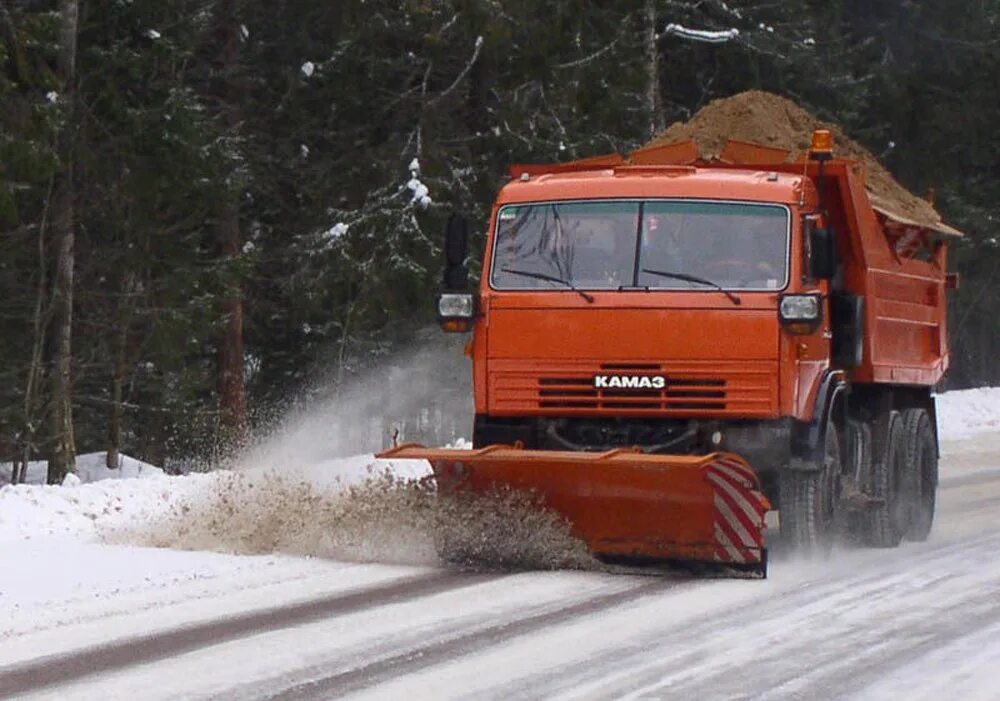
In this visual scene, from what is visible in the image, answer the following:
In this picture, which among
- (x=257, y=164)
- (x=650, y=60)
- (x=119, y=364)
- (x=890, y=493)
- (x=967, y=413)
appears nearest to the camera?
(x=890, y=493)

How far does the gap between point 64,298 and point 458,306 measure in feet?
37.7

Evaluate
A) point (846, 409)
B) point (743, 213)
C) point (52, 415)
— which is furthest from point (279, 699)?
point (52, 415)

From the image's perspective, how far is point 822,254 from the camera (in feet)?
37.9

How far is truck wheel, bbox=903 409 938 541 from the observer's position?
1402 centimetres

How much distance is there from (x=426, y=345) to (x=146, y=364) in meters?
4.94

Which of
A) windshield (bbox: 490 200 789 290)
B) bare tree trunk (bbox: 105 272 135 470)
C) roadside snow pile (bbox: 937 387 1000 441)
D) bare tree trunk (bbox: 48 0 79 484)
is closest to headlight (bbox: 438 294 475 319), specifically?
windshield (bbox: 490 200 789 290)

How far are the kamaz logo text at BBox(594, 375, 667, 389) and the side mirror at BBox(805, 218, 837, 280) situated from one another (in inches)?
52.3

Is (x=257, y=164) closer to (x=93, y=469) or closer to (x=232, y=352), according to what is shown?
(x=232, y=352)

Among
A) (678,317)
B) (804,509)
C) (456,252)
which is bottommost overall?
(804,509)

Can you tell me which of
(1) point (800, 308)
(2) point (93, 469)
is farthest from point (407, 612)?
(2) point (93, 469)

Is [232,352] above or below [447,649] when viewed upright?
above

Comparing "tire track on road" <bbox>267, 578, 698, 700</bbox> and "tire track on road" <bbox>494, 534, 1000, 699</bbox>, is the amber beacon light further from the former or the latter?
"tire track on road" <bbox>267, 578, 698, 700</bbox>

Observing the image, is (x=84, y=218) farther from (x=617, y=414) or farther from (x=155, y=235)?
(x=617, y=414)

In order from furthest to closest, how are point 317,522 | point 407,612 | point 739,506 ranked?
point 317,522, point 739,506, point 407,612
